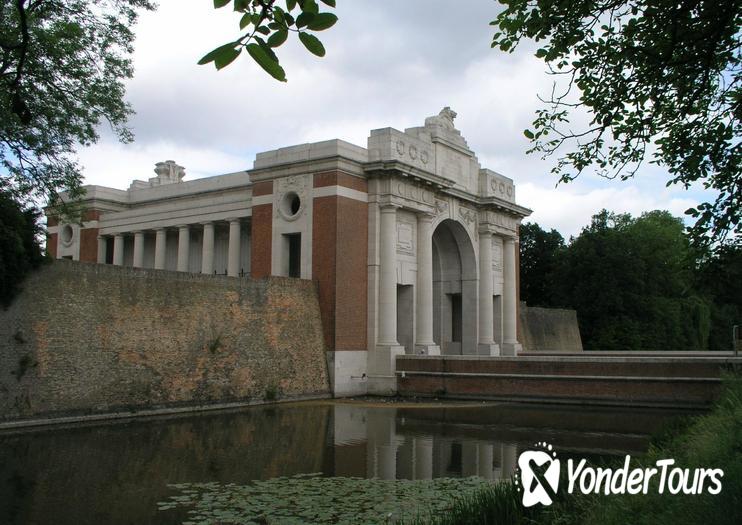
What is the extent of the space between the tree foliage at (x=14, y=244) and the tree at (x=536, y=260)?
50428 millimetres

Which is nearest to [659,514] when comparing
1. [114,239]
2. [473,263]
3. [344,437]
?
[344,437]

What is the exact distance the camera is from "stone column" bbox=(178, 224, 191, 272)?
37.0m

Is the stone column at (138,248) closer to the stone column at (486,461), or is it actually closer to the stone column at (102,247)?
the stone column at (102,247)

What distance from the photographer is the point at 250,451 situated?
46.1 ft

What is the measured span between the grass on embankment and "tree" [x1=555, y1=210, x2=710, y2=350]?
4249cm

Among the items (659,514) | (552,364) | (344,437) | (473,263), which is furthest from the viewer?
(473,263)

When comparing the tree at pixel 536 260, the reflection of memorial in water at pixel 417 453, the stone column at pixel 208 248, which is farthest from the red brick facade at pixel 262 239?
the tree at pixel 536 260

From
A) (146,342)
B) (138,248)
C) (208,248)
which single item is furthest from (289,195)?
(138,248)

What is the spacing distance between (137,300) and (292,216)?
34.3 ft

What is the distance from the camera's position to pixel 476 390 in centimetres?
2741

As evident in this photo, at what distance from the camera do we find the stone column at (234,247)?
34125mm

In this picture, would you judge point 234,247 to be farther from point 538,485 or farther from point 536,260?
point 536,260

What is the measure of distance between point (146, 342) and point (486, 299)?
20.6 metres

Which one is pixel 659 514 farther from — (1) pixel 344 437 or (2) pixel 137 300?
(2) pixel 137 300
